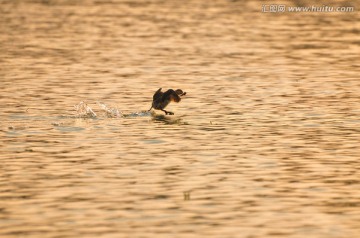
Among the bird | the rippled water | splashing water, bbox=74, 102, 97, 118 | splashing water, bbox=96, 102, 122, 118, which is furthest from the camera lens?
the bird

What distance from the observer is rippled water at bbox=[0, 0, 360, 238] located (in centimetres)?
1386

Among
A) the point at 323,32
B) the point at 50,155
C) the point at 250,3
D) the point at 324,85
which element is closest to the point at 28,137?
the point at 50,155

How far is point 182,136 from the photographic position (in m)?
20.0

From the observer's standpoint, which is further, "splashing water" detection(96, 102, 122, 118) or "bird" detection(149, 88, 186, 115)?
"bird" detection(149, 88, 186, 115)

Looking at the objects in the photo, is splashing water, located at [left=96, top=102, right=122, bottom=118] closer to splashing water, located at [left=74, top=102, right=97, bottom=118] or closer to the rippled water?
the rippled water

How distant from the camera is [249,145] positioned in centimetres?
1897

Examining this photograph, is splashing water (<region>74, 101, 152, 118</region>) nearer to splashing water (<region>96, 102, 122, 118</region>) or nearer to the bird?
splashing water (<region>96, 102, 122, 118</region>)

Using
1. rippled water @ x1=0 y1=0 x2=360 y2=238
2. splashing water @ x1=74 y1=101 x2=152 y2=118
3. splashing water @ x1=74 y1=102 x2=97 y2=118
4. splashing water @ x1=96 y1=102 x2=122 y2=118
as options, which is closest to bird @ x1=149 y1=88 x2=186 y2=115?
rippled water @ x1=0 y1=0 x2=360 y2=238

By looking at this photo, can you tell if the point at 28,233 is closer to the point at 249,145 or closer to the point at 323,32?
the point at 249,145

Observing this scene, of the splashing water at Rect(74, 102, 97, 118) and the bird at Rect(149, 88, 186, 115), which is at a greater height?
the bird at Rect(149, 88, 186, 115)

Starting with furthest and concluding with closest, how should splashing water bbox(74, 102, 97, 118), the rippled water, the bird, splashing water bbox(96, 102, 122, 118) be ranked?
the bird
splashing water bbox(96, 102, 122, 118)
splashing water bbox(74, 102, 97, 118)
the rippled water

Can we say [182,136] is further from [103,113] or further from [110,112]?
[103,113]

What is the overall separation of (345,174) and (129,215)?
4136 millimetres

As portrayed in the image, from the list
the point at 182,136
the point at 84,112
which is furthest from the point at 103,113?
the point at 182,136
